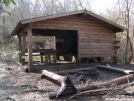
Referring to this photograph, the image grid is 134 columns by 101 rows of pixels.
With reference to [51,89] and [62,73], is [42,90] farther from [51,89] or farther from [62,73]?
[62,73]

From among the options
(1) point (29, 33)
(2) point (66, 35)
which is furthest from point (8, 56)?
(1) point (29, 33)

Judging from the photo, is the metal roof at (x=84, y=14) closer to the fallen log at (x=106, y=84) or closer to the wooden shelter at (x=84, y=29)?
the wooden shelter at (x=84, y=29)

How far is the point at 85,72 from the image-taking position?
6648 mm

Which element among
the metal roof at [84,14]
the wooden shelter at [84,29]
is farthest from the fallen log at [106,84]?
the metal roof at [84,14]

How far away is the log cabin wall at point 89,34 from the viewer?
30.8 feet

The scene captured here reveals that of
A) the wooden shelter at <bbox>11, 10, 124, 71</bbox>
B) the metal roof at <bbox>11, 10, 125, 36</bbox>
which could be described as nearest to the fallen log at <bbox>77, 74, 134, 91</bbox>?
the wooden shelter at <bbox>11, 10, 124, 71</bbox>

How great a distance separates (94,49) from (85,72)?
3.93 meters

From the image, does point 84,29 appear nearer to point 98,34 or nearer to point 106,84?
point 98,34

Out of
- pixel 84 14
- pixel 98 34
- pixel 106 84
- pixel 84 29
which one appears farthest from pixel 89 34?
pixel 106 84

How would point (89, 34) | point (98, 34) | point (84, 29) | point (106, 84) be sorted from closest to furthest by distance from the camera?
1. point (106, 84)
2. point (84, 29)
3. point (89, 34)
4. point (98, 34)

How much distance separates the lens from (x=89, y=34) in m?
10.2

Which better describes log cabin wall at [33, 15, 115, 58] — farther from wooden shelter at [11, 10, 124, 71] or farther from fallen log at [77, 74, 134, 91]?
fallen log at [77, 74, 134, 91]

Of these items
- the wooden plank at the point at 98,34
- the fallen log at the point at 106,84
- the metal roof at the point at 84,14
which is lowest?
the fallen log at the point at 106,84

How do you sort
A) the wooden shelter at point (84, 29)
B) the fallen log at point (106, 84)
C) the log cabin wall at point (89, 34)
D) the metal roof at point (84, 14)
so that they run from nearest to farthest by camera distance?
the fallen log at point (106, 84) < the metal roof at point (84, 14) < the wooden shelter at point (84, 29) < the log cabin wall at point (89, 34)
